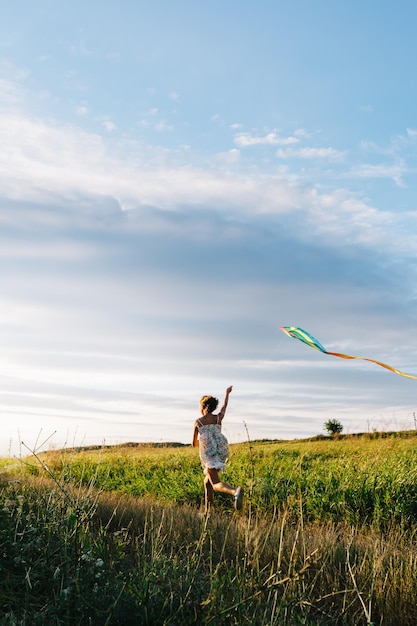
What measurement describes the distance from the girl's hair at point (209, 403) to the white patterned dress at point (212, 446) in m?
0.31

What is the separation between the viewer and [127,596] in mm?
4570

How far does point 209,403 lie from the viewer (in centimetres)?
1088

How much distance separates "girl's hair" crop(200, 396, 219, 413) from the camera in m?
10.9

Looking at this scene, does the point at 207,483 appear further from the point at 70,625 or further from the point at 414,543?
the point at 70,625

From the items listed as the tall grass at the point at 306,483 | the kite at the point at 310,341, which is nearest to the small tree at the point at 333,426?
the tall grass at the point at 306,483

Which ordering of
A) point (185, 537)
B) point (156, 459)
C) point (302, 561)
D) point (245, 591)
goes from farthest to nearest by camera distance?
point (156, 459) < point (185, 537) < point (302, 561) < point (245, 591)

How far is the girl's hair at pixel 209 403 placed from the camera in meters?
10.9

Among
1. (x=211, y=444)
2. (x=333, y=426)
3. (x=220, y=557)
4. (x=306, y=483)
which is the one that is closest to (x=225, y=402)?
(x=211, y=444)

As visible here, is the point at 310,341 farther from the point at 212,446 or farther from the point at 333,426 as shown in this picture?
the point at 333,426

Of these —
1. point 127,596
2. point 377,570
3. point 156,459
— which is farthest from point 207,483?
point 156,459

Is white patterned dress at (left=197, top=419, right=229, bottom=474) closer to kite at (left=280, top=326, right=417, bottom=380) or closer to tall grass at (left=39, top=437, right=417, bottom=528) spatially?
tall grass at (left=39, top=437, right=417, bottom=528)

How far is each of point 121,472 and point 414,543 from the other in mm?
9204

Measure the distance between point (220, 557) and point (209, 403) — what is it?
5853mm

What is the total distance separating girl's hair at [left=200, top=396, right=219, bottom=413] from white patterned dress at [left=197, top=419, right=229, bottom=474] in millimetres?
310
